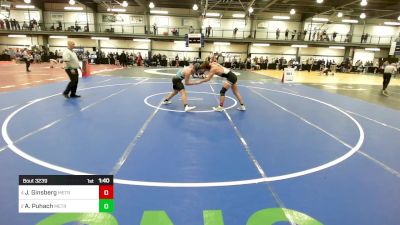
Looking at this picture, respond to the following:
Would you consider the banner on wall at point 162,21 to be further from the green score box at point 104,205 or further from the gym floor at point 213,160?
the green score box at point 104,205

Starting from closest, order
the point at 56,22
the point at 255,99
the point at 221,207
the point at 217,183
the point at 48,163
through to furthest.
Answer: the point at 221,207 < the point at 217,183 < the point at 48,163 < the point at 255,99 < the point at 56,22

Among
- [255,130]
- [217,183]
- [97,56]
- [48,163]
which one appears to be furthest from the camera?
[97,56]

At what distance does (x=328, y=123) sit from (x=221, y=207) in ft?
15.9

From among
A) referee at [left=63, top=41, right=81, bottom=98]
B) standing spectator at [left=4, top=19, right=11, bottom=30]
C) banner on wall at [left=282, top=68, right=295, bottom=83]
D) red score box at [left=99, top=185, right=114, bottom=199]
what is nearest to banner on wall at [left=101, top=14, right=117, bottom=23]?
standing spectator at [left=4, top=19, right=11, bottom=30]

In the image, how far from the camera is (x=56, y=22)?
103 feet

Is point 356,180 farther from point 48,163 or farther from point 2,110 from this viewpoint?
point 2,110

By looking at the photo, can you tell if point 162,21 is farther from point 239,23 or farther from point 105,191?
point 105,191

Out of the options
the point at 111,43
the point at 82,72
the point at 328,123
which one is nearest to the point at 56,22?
the point at 111,43
